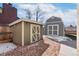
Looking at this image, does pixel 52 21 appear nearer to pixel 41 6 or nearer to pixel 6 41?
pixel 41 6

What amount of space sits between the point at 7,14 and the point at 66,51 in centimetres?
92

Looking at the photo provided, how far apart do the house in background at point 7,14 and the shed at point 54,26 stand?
→ 44 centimetres

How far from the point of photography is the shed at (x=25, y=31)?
1844 millimetres

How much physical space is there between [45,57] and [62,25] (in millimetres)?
480

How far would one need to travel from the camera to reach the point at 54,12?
1852mm

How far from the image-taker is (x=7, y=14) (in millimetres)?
1861

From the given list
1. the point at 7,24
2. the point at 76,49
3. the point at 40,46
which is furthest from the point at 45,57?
the point at 7,24

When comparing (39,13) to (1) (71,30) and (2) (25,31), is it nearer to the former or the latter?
(2) (25,31)

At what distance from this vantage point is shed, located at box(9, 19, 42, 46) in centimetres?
184

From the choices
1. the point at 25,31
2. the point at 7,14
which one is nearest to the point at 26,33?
the point at 25,31

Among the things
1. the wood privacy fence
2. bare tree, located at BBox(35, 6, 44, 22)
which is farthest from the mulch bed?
bare tree, located at BBox(35, 6, 44, 22)

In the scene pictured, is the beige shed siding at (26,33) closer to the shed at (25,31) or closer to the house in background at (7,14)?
the shed at (25,31)

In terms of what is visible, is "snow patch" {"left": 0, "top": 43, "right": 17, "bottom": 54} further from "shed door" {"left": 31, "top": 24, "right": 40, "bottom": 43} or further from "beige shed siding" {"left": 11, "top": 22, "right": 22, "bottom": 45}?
"shed door" {"left": 31, "top": 24, "right": 40, "bottom": 43}

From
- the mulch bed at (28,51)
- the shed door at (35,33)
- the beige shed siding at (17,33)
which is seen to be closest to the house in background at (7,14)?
the beige shed siding at (17,33)
